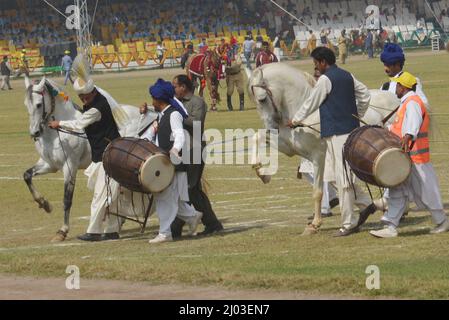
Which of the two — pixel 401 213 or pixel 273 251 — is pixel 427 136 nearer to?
pixel 401 213

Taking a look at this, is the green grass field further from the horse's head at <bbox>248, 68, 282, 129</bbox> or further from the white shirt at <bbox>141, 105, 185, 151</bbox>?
the horse's head at <bbox>248, 68, 282, 129</bbox>

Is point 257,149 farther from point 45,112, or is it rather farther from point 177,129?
point 45,112

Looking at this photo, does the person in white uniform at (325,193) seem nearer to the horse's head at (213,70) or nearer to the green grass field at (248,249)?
the green grass field at (248,249)

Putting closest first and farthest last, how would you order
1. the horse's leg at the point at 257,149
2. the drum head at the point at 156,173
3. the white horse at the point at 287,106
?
the drum head at the point at 156,173 < the white horse at the point at 287,106 < the horse's leg at the point at 257,149

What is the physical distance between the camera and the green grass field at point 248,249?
33.7ft

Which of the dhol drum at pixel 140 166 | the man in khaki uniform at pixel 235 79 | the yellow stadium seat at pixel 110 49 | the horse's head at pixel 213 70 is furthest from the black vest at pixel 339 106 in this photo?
the yellow stadium seat at pixel 110 49

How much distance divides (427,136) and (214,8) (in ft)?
214

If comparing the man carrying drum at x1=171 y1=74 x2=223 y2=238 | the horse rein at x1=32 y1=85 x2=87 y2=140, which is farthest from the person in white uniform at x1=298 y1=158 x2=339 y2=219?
the horse rein at x1=32 y1=85 x2=87 y2=140

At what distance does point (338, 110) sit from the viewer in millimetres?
12961

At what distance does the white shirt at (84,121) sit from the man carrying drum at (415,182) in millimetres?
3606

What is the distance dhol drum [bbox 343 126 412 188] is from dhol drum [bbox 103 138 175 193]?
207cm

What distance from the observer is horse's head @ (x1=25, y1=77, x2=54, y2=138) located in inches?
598

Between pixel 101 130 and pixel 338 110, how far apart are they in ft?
10.1
